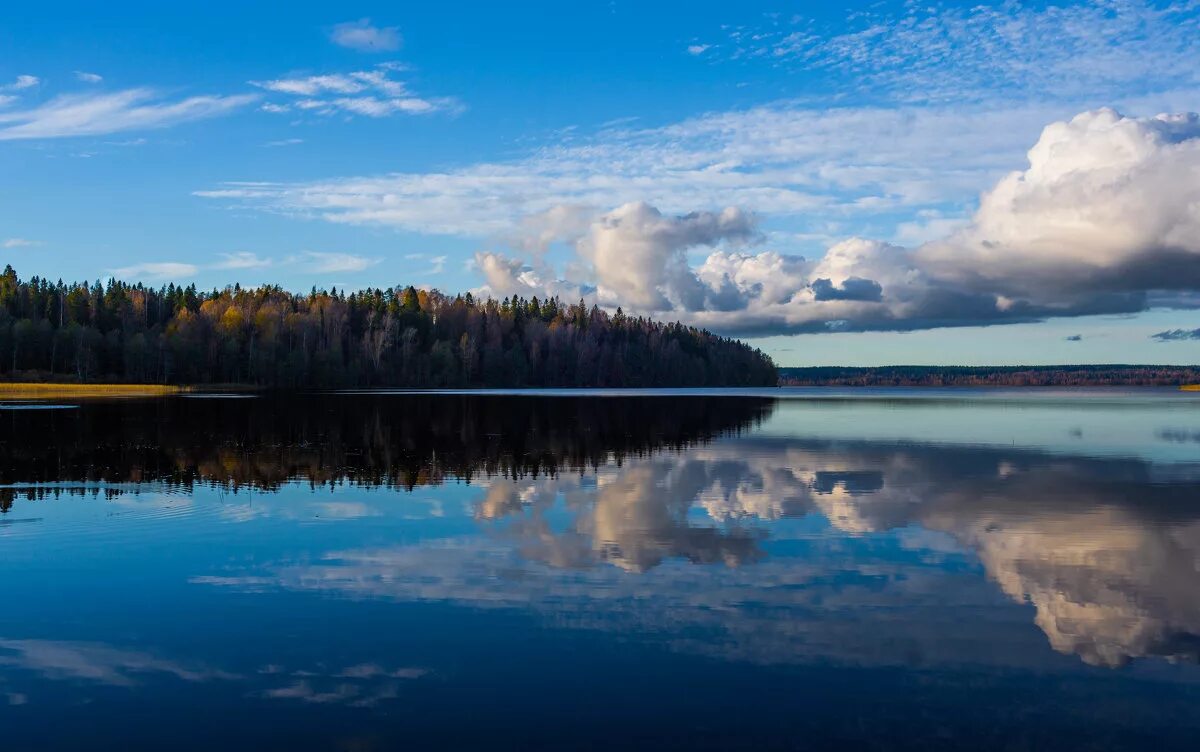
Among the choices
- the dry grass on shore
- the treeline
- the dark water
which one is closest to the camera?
the dark water

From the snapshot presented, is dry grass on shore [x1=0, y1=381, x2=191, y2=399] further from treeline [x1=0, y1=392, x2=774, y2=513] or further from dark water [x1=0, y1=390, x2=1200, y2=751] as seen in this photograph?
dark water [x1=0, y1=390, x2=1200, y2=751]

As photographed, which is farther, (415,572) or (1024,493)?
(1024,493)

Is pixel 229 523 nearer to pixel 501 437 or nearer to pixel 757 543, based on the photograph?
pixel 757 543

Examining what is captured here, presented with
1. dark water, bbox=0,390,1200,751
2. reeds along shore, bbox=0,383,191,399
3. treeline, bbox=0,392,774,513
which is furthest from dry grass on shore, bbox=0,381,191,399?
dark water, bbox=0,390,1200,751

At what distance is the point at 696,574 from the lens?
16703 mm

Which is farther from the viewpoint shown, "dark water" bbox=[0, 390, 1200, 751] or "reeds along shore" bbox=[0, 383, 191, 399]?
"reeds along shore" bbox=[0, 383, 191, 399]

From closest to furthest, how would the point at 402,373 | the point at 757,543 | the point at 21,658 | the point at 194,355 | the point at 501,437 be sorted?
the point at 21,658
the point at 757,543
the point at 501,437
the point at 194,355
the point at 402,373

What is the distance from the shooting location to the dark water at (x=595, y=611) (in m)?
10.0

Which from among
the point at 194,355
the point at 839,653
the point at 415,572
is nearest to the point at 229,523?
the point at 415,572

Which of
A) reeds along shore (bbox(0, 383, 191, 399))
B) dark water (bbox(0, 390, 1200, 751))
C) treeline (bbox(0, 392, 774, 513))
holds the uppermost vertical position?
reeds along shore (bbox(0, 383, 191, 399))

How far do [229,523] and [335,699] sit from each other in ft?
42.6

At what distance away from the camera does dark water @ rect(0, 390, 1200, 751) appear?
394 inches

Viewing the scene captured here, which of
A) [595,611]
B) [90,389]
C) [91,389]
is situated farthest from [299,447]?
[91,389]

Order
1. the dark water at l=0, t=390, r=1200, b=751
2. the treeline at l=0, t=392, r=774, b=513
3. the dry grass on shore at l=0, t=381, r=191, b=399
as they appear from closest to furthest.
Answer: the dark water at l=0, t=390, r=1200, b=751 < the treeline at l=0, t=392, r=774, b=513 < the dry grass on shore at l=0, t=381, r=191, b=399
